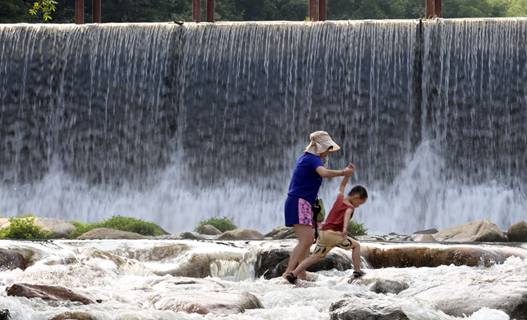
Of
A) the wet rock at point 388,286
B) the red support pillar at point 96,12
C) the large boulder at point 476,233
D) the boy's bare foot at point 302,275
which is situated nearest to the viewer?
the wet rock at point 388,286

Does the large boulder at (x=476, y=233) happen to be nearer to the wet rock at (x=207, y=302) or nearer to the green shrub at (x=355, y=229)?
the green shrub at (x=355, y=229)

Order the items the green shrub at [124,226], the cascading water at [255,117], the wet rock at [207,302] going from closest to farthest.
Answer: the wet rock at [207,302], the green shrub at [124,226], the cascading water at [255,117]

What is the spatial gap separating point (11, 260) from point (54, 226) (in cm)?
464

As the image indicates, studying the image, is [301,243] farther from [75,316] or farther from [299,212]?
[75,316]

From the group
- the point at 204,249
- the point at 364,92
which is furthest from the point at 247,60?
the point at 204,249

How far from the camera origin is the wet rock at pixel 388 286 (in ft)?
20.8

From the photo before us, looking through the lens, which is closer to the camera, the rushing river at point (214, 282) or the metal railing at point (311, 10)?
the rushing river at point (214, 282)

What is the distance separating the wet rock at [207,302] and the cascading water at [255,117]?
862 centimetres

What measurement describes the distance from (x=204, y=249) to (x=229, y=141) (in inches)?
285

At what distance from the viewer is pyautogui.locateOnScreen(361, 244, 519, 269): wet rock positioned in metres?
7.57

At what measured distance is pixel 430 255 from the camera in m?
7.84

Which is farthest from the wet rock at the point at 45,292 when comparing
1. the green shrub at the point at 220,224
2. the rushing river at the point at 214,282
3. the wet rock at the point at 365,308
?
the green shrub at the point at 220,224

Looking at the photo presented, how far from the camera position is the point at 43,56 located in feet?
53.0

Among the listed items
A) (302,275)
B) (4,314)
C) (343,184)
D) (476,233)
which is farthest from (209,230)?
(4,314)
